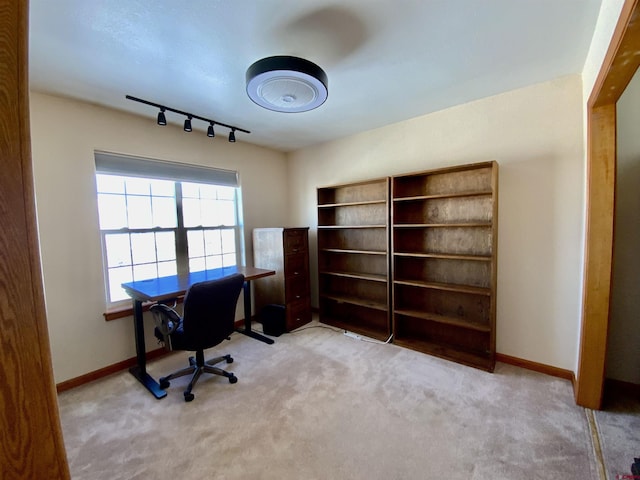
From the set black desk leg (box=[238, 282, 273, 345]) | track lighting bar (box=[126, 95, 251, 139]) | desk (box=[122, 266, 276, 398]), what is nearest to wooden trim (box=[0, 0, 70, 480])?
desk (box=[122, 266, 276, 398])

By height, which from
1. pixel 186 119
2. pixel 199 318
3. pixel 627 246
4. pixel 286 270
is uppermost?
pixel 186 119

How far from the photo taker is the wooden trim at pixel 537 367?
232 centimetres

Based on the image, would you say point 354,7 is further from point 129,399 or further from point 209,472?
point 129,399

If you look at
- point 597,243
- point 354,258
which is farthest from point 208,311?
point 597,243

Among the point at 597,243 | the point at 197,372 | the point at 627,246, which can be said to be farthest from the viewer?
the point at 197,372

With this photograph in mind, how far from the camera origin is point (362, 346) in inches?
119

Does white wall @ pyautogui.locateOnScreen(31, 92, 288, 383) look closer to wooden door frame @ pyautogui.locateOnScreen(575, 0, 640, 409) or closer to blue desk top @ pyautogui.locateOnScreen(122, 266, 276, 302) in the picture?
blue desk top @ pyautogui.locateOnScreen(122, 266, 276, 302)

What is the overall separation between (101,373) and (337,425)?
2.26 meters

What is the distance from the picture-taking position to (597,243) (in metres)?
1.85

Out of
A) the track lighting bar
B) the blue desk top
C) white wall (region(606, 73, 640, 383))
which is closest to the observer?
white wall (region(606, 73, 640, 383))

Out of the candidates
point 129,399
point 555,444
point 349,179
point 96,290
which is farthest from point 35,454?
point 349,179

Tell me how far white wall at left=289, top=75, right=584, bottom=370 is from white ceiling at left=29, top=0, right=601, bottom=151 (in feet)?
0.69

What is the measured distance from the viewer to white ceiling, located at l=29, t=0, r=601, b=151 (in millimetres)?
1485

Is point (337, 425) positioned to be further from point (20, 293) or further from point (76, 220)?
point (76, 220)
